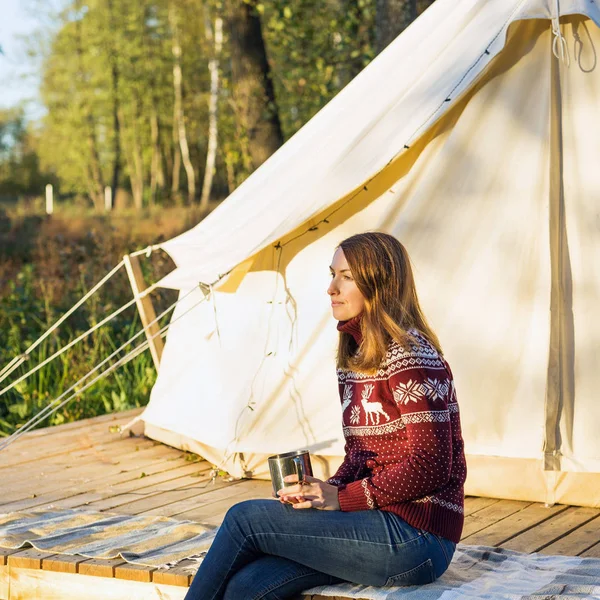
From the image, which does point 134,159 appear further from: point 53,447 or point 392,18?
point 53,447

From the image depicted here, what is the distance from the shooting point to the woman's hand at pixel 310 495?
2.34m

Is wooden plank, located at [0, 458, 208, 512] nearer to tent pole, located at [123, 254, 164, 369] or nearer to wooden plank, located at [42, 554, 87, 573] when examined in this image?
tent pole, located at [123, 254, 164, 369]

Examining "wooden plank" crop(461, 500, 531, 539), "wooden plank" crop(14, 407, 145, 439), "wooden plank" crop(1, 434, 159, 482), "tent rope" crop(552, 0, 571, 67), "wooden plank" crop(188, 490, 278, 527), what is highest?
"tent rope" crop(552, 0, 571, 67)

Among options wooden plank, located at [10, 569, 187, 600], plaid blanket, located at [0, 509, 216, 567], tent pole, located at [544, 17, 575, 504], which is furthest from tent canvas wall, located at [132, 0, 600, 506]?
wooden plank, located at [10, 569, 187, 600]

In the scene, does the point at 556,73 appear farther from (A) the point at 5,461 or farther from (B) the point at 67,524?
(A) the point at 5,461

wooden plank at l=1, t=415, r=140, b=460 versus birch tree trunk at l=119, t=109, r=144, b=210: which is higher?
birch tree trunk at l=119, t=109, r=144, b=210

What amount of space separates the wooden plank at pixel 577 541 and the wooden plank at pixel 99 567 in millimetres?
1230

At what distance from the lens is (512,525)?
335 centimetres

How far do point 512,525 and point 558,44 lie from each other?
1.61 meters

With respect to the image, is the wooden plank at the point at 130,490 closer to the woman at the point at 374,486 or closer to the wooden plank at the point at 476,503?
the wooden plank at the point at 476,503

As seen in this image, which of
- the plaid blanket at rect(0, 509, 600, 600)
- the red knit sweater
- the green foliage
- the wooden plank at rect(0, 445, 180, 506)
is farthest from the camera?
the green foliage

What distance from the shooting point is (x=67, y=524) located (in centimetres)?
334

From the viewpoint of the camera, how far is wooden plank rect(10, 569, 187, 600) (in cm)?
281

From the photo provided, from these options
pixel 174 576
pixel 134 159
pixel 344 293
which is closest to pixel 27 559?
pixel 174 576
